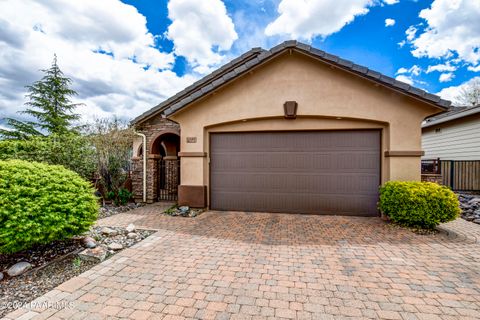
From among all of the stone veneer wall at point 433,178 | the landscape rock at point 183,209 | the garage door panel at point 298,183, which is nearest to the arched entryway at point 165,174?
the landscape rock at point 183,209

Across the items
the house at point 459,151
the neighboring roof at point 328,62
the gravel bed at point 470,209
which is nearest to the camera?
the neighboring roof at point 328,62

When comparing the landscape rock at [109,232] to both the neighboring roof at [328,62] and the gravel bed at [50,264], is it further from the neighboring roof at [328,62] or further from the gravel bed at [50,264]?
the neighboring roof at [328,62]

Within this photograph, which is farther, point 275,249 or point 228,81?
point 228,81

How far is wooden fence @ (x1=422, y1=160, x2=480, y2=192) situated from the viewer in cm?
993

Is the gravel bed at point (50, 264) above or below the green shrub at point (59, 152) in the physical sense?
below

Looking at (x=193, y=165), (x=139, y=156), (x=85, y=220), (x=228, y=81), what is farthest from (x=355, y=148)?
(x=139, y=156)

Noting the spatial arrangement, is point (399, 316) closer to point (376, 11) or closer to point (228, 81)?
point (228, 81)

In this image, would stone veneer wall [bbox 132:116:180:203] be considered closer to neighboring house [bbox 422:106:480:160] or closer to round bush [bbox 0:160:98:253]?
round bush [bbox 0:160:98:253]

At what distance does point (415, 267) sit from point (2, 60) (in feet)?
64.7

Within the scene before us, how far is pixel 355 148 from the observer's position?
704cm

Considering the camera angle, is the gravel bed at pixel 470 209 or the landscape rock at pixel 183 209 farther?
the landscape rock at pixel 183 209

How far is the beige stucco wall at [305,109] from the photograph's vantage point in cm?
655

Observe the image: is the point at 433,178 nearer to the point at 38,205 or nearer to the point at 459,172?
the point at 459,172

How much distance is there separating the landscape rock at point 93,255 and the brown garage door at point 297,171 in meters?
4.09
